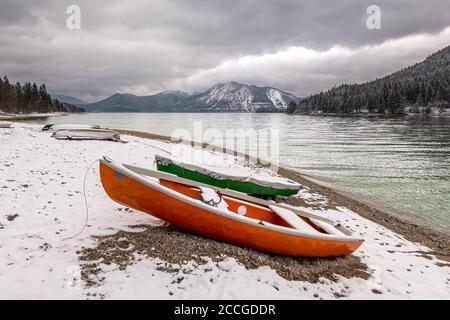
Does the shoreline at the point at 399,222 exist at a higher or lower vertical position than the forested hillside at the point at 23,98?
lower

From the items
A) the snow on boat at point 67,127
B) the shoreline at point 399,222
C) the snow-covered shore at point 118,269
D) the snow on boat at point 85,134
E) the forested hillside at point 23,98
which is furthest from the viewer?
the forested hillside at point 23,98

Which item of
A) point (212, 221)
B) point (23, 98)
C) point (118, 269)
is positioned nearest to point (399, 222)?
point (212, 221)

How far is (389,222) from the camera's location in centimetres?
1406

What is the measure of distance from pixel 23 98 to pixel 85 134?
10355cm

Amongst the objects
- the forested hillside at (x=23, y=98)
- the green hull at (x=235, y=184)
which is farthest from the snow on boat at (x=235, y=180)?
the forested hillside at (x=23, y=98)

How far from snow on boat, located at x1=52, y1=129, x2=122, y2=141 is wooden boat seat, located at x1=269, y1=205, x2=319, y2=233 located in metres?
22.4

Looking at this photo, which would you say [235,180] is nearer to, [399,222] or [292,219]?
[292,219]

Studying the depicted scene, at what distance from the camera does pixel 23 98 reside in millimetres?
109250

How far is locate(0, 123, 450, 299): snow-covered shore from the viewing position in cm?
598

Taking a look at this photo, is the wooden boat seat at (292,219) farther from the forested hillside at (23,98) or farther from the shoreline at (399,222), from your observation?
the forested hillside at (23,98)

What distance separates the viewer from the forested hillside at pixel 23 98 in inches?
3960

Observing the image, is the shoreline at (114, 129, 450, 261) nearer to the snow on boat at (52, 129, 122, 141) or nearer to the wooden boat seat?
the wooden boat seat

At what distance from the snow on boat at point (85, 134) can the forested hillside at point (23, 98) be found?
92691 mm
